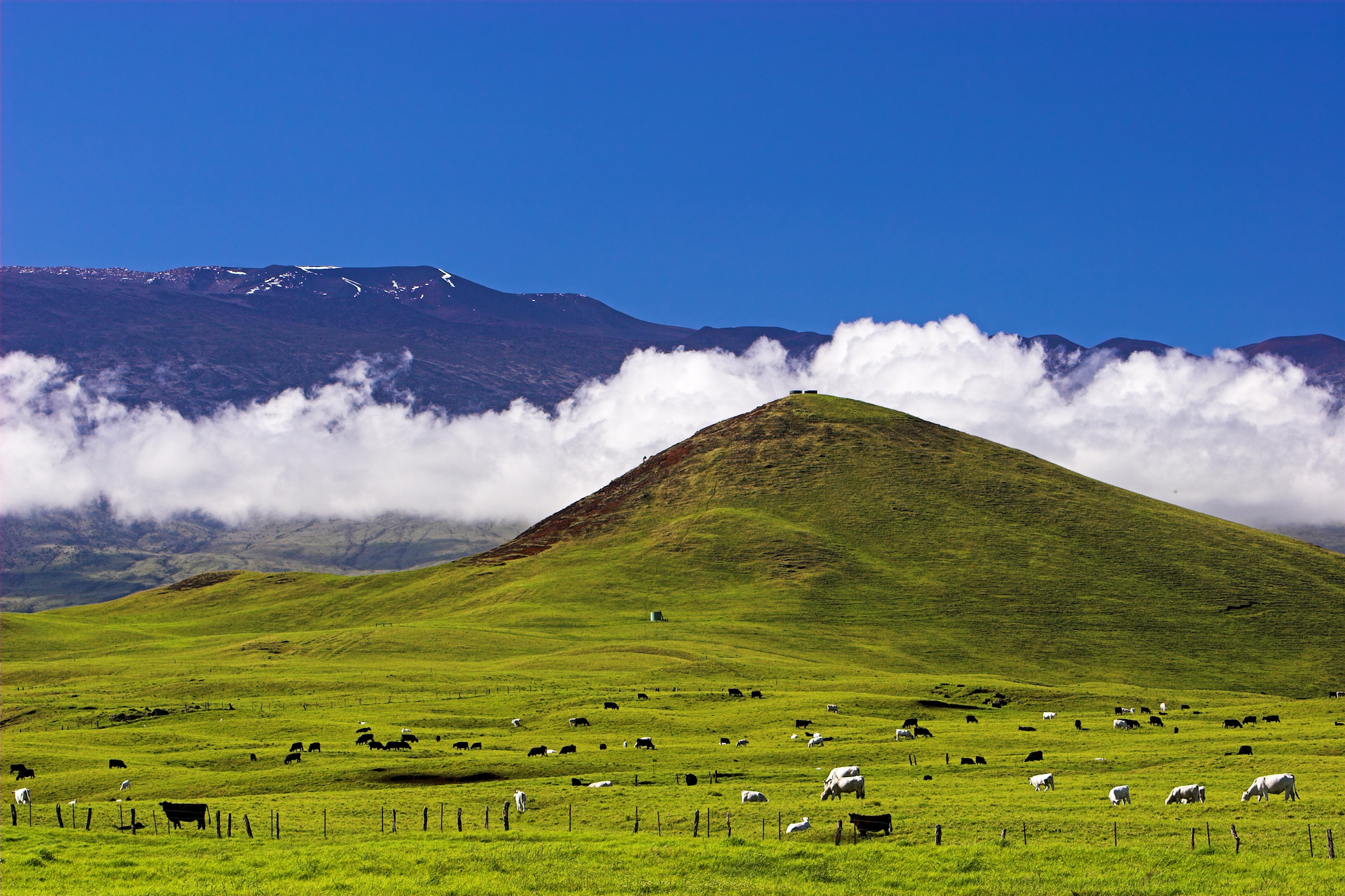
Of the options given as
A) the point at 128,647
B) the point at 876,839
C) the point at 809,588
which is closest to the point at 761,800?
the point at 876,839

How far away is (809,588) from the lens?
17362cm

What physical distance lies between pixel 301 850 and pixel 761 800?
19.9 meters

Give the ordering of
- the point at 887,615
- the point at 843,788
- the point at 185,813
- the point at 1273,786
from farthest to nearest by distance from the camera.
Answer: the point at 887,615
the point at 843,788
the point at 185,813
the point at 1273,786

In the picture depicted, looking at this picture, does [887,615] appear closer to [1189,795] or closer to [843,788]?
[843,788]

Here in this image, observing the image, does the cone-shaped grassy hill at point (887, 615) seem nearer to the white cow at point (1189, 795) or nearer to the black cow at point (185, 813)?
the black cow at point (185, 813)

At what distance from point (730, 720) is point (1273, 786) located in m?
46.2

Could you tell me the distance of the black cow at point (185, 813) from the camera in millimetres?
45188

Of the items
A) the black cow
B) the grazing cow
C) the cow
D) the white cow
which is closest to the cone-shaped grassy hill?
the grazing cow

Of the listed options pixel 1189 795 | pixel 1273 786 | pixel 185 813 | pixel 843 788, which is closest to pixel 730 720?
pixel 843 788

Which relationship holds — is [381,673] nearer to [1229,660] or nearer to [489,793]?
[489,793]

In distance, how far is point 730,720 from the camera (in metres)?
85.7

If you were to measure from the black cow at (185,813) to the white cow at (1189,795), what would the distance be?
1543 inches

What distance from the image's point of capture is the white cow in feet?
147

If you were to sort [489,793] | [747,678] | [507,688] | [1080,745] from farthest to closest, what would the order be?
[747,678]
[507,688]
[1080,745]
[489,793]
